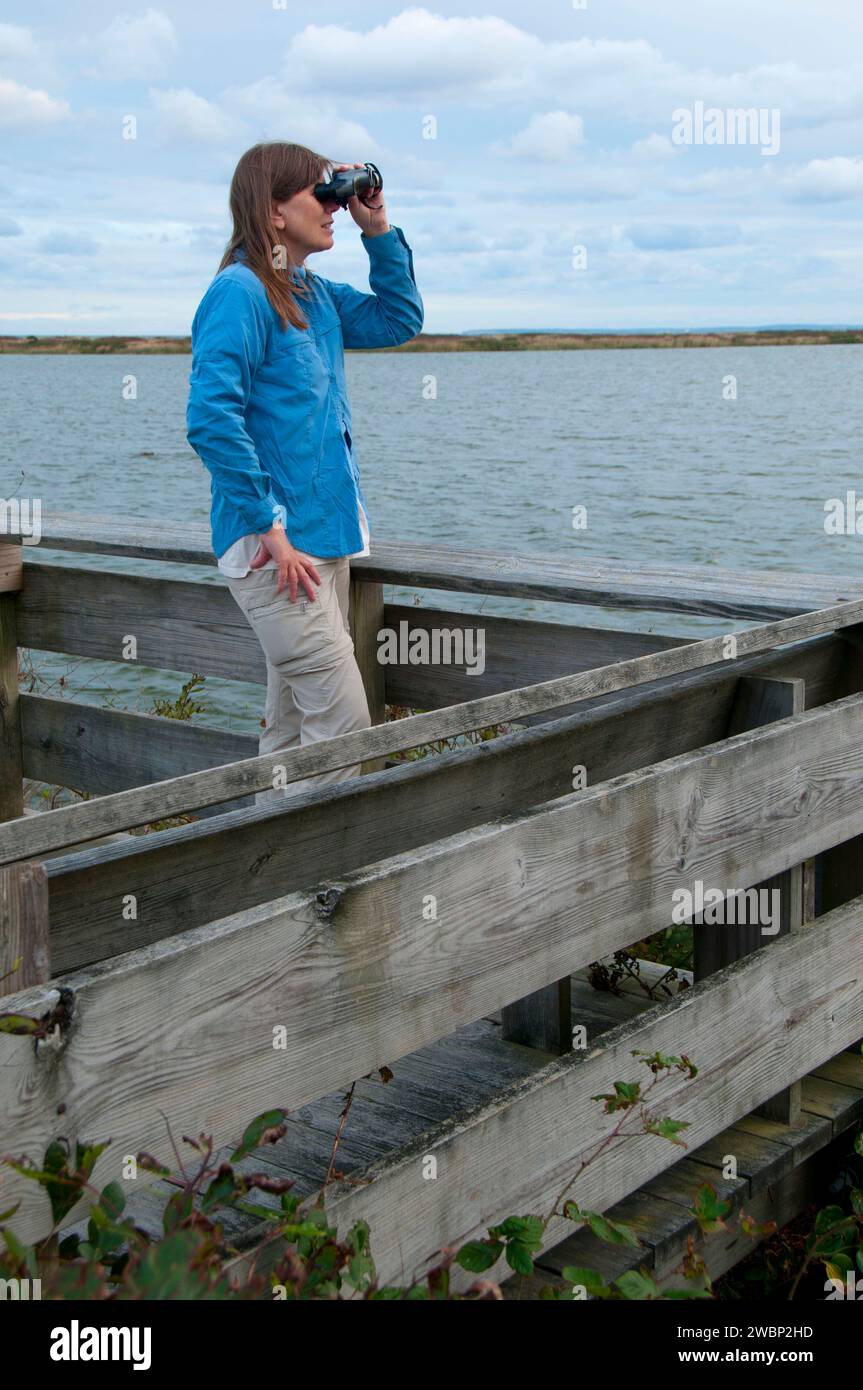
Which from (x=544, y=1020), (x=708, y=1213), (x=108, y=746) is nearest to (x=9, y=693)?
(x=108, y=746)

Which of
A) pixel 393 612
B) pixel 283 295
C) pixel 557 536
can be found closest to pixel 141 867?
pixel 283 295

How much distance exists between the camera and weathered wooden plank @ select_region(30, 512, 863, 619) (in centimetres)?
346

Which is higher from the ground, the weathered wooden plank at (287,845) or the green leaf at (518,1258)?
the weathered wooden plank at (287,845)

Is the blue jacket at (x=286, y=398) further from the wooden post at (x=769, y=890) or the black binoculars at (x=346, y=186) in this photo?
the wooden post at (x=769, y=890)

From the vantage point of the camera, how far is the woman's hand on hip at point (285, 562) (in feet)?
11.2

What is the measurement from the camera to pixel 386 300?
3.89 metres

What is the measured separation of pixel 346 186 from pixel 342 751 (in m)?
1.95

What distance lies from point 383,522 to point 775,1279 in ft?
45.6

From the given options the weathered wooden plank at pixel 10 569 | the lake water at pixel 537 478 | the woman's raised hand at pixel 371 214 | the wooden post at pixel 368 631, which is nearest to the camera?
the woman's raised hand at pixel 371 214

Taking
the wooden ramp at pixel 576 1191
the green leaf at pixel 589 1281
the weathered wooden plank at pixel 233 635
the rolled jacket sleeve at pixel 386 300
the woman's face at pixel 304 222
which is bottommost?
the wooden ramp at pixel 576 1191

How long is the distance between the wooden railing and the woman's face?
0.83m

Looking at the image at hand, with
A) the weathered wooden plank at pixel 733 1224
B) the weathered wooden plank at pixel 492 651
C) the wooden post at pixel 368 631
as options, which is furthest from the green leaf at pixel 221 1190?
the wooden post at pixel 368 631

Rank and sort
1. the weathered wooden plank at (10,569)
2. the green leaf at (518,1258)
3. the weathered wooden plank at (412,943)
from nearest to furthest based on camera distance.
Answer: the weathered wooden plank at (412,943), the green leaf at (518,1258), the weathered wooden plank at (10,569)
